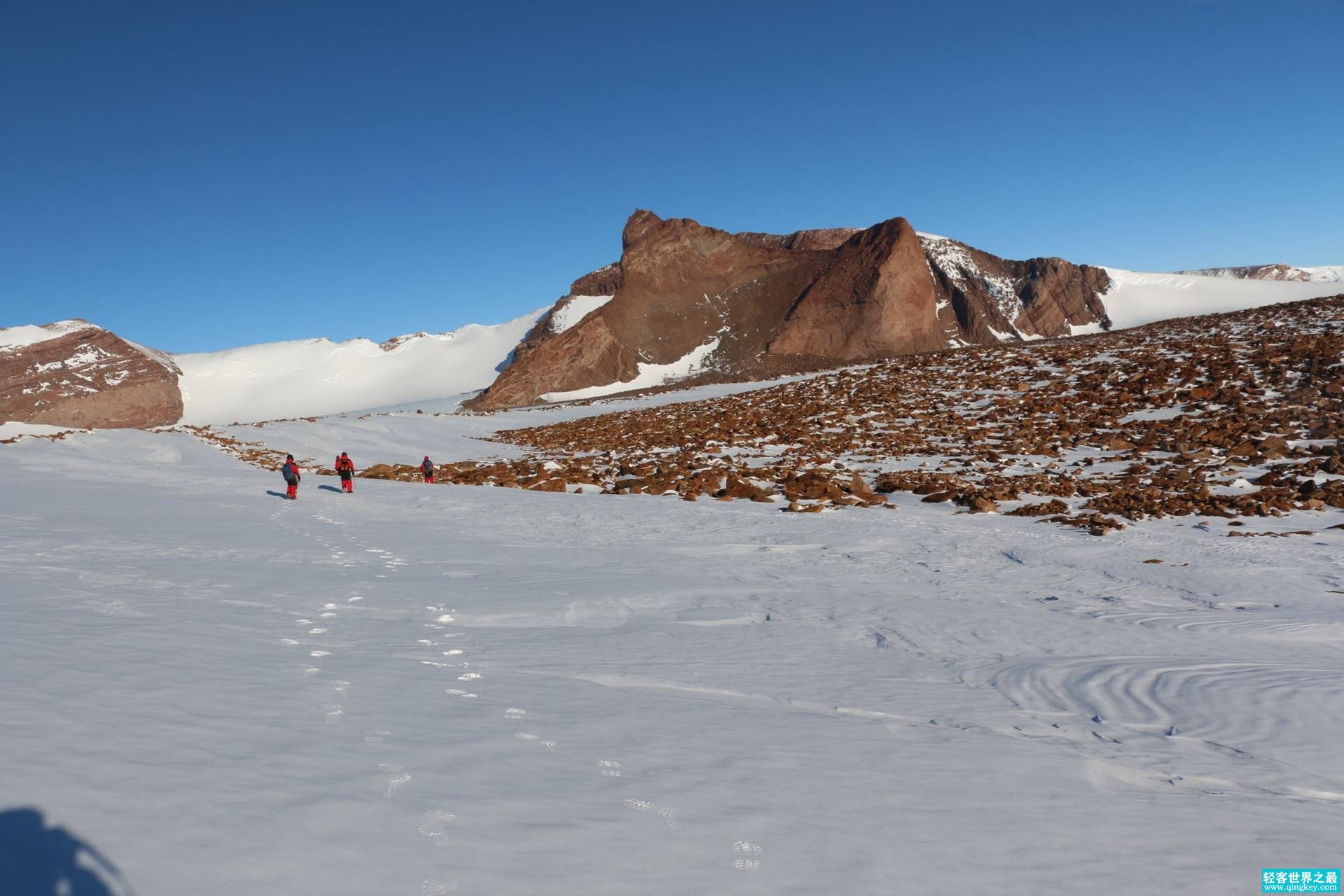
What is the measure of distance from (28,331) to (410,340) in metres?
67.1

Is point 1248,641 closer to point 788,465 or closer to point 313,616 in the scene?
point 313,616

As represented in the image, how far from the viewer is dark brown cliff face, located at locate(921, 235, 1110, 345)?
121438mm

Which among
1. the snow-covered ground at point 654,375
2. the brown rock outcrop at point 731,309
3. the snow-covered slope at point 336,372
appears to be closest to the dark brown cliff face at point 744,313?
the brown rock outcrop at point 731,309

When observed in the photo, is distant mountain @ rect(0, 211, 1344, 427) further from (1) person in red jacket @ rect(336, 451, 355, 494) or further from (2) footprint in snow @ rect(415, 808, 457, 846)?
(2) footprint in snow @ rect(415, 808, 457, 846)

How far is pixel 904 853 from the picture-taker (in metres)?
3.14

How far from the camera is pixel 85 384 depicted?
300 ft

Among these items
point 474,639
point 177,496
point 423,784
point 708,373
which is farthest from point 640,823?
point 708,373

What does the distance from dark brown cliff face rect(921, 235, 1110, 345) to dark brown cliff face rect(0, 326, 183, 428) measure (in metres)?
116

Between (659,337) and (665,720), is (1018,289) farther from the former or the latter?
(665,720)

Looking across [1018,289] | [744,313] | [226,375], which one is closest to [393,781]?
[744,313]

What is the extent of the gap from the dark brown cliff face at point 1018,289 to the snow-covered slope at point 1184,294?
5.22 m

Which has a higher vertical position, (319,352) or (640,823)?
(319,352)

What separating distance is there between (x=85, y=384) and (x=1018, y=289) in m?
147

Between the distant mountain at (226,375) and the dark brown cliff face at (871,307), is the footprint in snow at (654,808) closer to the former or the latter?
the dark brown cliff face at (871,307)
